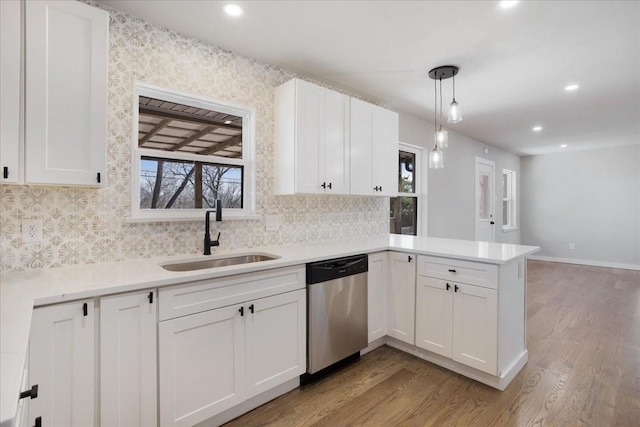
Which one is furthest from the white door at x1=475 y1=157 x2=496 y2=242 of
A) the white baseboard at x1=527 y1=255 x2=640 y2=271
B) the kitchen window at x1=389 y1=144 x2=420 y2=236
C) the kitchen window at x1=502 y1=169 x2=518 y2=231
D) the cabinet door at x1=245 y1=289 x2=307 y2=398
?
→ the cabinet door at x1=245 y1=289 x2=307 y2=398

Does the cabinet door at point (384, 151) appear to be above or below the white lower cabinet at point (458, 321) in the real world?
above

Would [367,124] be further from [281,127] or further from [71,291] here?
[71,291]

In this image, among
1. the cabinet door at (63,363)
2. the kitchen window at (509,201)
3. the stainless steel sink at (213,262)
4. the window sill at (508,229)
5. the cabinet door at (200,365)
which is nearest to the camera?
the cabinet door at (63,363)

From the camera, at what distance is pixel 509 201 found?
24.5 feet

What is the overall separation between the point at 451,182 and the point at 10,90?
16.3 ft

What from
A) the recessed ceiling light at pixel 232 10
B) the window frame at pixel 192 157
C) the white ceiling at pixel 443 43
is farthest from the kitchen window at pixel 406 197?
the recessed ceiling light at pixel 232 10

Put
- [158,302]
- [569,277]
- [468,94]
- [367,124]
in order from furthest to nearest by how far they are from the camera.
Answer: [569,277] < [468,94] < [367,124] < [158,302]

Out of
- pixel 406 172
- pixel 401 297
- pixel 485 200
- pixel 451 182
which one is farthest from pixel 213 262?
pixel 485 200

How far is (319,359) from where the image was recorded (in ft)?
7.40

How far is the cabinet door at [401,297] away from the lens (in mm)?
2631

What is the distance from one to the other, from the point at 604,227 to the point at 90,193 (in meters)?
8.65

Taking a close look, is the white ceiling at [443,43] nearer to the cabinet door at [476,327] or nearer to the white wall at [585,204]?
the cabinet door at [476,327]

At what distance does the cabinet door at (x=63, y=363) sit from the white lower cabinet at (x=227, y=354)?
0.98 ft

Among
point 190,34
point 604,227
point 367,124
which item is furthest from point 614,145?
point 190,34
